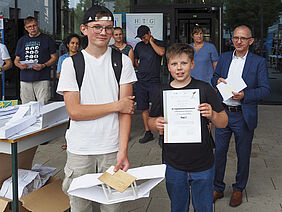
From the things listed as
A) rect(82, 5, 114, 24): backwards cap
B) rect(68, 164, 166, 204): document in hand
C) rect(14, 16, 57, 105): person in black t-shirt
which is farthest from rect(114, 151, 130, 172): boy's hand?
rect(14, 16, 57, 105): person in black t-shirt

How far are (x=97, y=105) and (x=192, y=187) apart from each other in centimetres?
87

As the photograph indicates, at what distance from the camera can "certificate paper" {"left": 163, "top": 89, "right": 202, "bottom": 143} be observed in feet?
7.45

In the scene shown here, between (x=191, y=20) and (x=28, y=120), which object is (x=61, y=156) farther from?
(x=191, y=20)

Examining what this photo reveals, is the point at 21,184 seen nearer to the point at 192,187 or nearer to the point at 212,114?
the point at 192,187

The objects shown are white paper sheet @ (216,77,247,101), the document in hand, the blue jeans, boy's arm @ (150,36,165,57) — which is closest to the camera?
the document in hand

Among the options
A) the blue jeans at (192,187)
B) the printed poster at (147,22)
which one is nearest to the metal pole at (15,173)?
the blue jeans at (192,187)

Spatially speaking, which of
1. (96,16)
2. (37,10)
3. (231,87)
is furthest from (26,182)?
(37,10)

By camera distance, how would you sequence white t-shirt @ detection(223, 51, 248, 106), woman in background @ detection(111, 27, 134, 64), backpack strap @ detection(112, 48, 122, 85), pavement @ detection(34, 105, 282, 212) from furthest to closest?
woman in background @ detection(111, 27, 134, 64)
pavement @ detection(34, 105, 282, 212)
white t-shirt @ detection(223, 51, 248, 106)
backpack strap @ detection(112, 48, 122, 85)

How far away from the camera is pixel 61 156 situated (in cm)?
528

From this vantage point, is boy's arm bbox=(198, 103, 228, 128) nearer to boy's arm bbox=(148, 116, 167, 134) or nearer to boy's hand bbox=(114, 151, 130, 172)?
boy's arm bbox=(148, 116, 167, 134)

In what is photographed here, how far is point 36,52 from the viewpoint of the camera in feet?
18.2

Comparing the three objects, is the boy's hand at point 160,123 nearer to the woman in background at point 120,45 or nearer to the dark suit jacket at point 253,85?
the dark suit jacket at point 253,85

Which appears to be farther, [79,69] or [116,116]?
[116,116]

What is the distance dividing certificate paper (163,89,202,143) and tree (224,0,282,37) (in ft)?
24.9
